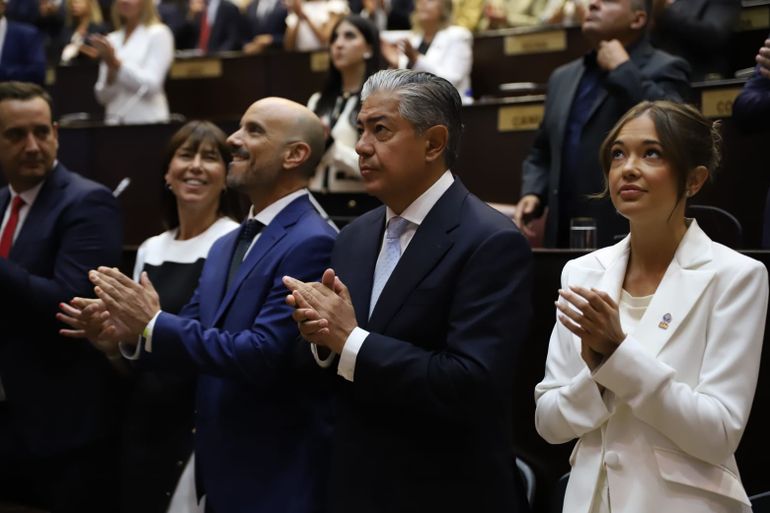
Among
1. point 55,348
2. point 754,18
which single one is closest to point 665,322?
point 55,348

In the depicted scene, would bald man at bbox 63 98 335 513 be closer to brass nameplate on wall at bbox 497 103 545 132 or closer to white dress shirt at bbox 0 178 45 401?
white dress shirt at bbox 0 178 45 401

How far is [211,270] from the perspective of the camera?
2793 mm

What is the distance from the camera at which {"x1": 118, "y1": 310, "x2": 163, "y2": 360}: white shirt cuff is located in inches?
100.0

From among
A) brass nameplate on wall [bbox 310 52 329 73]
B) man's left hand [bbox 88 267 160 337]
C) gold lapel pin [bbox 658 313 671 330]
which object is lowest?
man's left hand [bbox 88 267 160 337]

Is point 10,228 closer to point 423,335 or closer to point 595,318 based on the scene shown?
point 423,335

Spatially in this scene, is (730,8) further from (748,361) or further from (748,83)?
(748,361)

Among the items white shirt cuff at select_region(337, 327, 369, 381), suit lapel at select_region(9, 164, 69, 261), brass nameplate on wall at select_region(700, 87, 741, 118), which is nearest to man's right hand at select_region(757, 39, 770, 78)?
brass nameplate on wall at select_region(700, 87, 741, 118)

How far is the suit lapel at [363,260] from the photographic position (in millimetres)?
2240

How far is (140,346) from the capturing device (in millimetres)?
2680

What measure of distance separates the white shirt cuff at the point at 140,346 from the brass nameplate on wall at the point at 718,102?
2405mm

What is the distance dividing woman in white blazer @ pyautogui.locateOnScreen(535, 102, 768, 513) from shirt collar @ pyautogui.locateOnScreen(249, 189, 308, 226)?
35.8 inches

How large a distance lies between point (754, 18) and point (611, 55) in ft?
3.43

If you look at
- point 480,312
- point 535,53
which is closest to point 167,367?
point 480,312

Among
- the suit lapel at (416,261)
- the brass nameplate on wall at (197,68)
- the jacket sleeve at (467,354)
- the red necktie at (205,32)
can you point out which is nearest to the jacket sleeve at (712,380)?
the jacket sleeve at (467,354)
